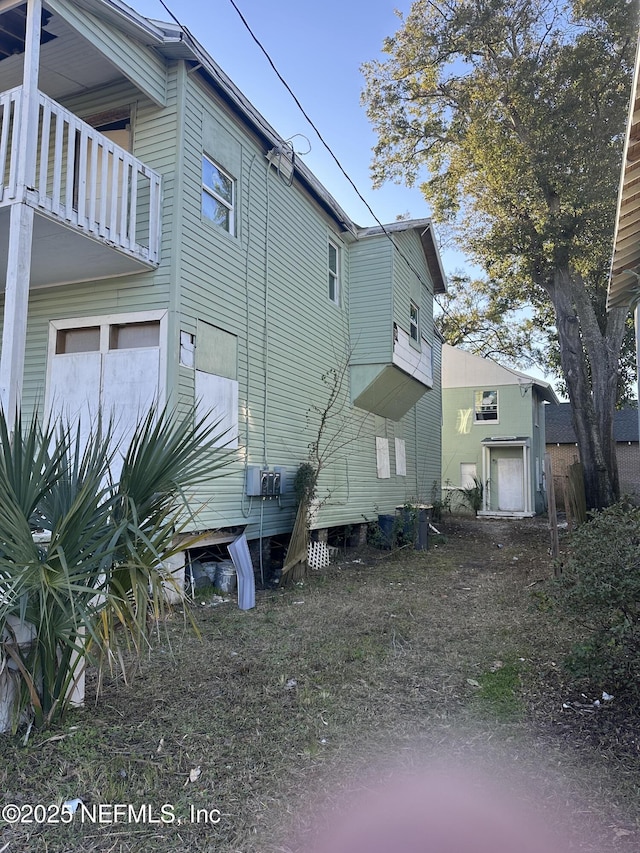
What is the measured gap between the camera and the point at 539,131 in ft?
45.8

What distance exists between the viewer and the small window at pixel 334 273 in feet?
41.4

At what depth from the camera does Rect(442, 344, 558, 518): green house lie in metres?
23.4

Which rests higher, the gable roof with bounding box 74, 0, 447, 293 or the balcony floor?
the gable roof with bounding box 74, 0, 447, 293

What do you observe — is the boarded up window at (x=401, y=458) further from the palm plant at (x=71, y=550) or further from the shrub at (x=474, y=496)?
the palm plant at (x=71, y=550)

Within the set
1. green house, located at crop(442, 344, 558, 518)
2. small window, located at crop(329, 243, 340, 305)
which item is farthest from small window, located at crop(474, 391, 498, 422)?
small window, located at crop(329, 243, 340, 305)

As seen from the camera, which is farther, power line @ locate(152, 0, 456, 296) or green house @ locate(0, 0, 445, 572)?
power line @ locate(152, 0, 456, 296)

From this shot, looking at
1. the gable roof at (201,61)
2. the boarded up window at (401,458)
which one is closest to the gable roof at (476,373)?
the boarded up window at (401,458)

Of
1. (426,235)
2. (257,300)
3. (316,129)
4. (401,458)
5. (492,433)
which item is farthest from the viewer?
(492,433)

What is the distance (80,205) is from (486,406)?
20201 millimetres

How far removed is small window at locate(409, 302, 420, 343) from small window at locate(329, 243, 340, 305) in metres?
2.28

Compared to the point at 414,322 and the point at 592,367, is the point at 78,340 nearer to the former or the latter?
the point at 414,322

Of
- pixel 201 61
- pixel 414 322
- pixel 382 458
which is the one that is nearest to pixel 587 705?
pixel 201 61

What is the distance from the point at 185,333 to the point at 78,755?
17.4ft

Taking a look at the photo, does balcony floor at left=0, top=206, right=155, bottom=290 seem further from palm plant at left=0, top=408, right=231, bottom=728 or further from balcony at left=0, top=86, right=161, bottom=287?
palm plant at left=0, top=408, right=231, bottom=728
